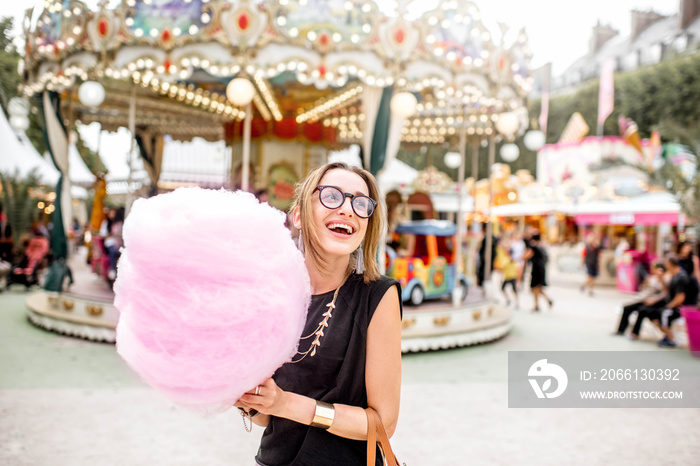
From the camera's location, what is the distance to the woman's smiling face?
1212 millimetres

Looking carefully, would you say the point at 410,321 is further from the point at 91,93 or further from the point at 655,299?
the point at 91,93

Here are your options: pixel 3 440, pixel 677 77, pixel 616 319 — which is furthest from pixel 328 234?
pixel 677 77

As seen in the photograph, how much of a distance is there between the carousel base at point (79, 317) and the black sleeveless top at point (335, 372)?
Answer: 5145 millimetres

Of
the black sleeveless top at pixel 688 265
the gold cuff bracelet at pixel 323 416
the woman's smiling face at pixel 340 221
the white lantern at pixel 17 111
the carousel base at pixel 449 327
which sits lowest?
the carousel base at pixel 449 327

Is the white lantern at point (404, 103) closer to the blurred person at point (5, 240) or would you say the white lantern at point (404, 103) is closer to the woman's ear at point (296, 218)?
the woman's ear at point (296, 218)

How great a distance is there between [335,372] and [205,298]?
1.31 feet

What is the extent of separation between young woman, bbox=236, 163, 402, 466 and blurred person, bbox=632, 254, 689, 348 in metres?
6.67

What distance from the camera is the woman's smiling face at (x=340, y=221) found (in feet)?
3.98

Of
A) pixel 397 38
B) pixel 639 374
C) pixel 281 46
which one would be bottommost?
pixel 639 374

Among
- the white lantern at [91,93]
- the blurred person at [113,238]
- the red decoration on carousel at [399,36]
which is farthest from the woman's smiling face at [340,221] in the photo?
the blurred person at [113,238]

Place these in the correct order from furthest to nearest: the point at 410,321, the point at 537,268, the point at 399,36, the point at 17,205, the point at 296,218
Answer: the point at 17,205 → the point at 537,268 → the point at 410,321 → the point at 399,36 → the point at 296,218

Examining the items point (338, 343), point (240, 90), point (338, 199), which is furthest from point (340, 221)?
point (240, 90)

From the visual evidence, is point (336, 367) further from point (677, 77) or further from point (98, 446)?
point (677, 77)

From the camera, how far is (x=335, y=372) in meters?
1.20
